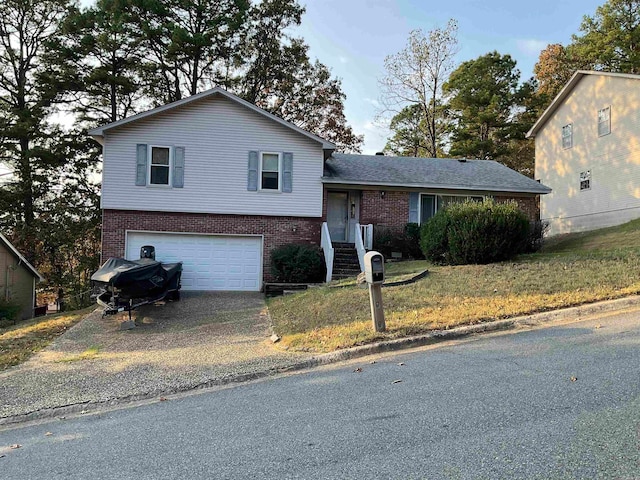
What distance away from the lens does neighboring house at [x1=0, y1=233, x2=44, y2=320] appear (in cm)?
1967

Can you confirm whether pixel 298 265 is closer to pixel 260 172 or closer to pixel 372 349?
pixel 260 172

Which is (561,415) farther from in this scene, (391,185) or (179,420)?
(391,185)

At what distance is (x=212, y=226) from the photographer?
1516 cm

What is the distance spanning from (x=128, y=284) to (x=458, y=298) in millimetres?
7210

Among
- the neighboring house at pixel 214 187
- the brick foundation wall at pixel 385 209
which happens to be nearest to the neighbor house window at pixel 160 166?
the neighboring house at pixel 214 187

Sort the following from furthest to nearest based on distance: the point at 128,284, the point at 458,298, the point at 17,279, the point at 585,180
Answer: the point at 585,180 → the point at 17,279 → the point at 128,284 → the point at 458,298

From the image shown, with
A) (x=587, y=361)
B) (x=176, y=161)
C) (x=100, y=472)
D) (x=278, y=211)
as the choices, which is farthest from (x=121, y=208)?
(x=587, y=361)

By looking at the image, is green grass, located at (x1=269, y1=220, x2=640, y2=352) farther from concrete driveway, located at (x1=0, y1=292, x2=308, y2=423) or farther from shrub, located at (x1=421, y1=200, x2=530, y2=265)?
concrete driveway, located at (x1=0, y1=292, x2=308, y2=423)

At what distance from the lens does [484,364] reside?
521 cm

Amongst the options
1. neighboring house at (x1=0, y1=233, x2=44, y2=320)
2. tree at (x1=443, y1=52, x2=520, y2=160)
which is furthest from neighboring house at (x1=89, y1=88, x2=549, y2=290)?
tree at (x1=443, y1=52, x2=520, y2=160)

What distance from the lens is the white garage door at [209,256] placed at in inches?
591

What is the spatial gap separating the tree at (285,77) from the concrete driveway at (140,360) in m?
20.6

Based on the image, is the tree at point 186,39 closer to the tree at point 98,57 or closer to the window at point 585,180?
the tree at point 98,57

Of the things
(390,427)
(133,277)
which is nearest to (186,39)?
(133,277)
